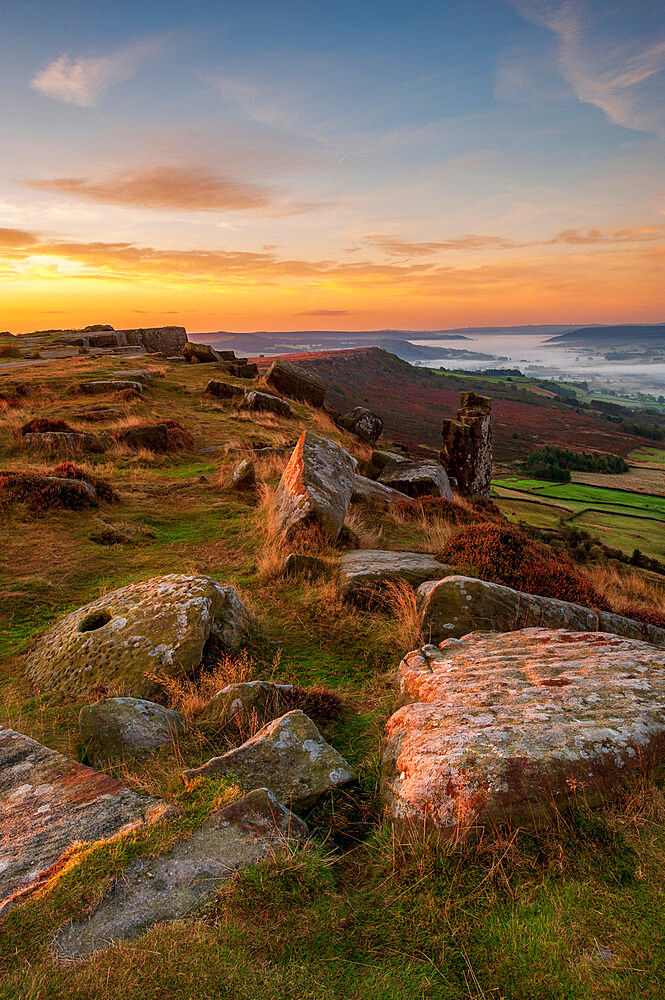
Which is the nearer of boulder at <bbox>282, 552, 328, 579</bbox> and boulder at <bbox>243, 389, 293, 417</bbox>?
boulder at <bbox>282, 552, 328, 579</bbox>

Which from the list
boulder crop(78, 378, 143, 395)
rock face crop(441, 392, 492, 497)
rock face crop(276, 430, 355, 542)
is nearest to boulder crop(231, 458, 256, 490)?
rock face crop(276, 430, 355, 542)

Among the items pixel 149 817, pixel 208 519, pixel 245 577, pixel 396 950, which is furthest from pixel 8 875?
pixel 208 519

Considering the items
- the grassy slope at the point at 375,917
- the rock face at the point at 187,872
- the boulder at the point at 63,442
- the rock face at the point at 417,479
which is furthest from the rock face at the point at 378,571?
the boulder at the point at 63,442

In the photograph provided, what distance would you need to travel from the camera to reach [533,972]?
2.50m

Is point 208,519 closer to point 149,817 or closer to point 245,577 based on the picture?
point 245,577

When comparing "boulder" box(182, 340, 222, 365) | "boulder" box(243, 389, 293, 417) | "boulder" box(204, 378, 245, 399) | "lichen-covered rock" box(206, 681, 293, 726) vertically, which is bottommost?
"lichen-covered rock" box(206, 681, 293, 726)

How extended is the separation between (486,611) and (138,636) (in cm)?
446

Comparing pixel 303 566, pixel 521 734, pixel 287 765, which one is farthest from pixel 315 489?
pixel 521 734

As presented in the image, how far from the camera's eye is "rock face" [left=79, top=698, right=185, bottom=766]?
4445 mm

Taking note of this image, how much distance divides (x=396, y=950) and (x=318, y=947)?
42 cm

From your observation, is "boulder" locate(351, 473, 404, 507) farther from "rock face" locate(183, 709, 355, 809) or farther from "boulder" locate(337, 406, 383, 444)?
"boulder" locate(337, 406, 383, 444)

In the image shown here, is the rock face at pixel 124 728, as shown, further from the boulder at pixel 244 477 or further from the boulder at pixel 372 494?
the boulder at pixel 244 477

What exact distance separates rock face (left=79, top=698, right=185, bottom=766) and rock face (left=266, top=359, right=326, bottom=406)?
2578 cm

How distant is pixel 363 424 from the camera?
28266 millimetres
